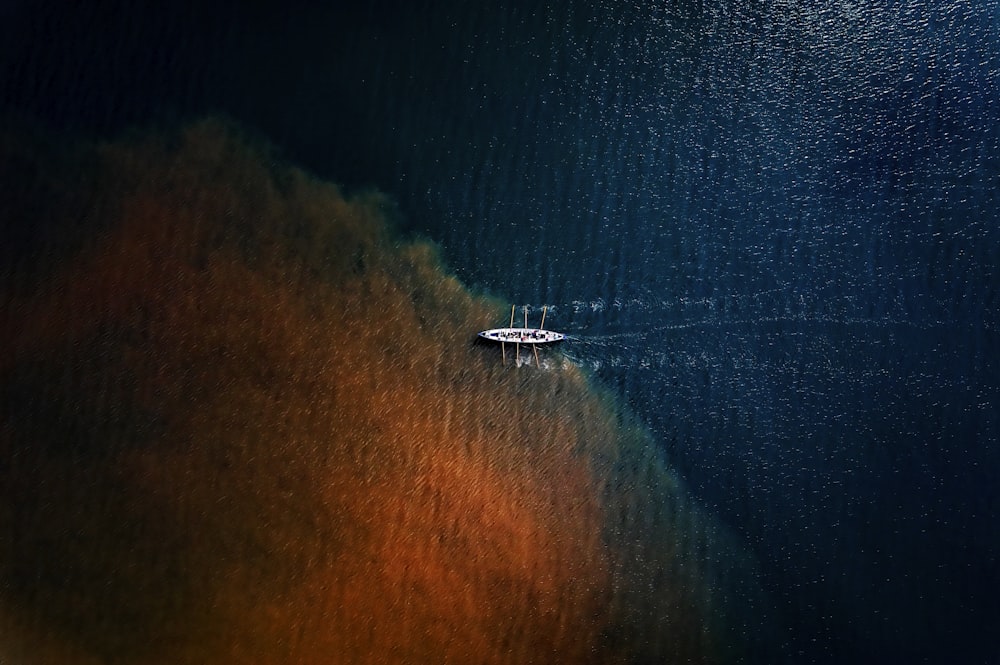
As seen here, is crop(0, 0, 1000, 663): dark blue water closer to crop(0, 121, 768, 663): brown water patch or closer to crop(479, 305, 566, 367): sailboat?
crop(479, 305, 566, 367): sailboat

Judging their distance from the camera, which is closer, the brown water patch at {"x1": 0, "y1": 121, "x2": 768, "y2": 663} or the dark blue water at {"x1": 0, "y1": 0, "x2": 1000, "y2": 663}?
the brown water patch at {"x1": 0, "y1": 121, "x2": 768, "y2": 663}

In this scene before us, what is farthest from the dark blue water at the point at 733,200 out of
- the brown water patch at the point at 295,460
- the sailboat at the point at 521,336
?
the brown water patch at the point at 295,460

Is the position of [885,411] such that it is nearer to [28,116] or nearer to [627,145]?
[627,145]

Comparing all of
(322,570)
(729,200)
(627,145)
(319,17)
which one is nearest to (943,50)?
(729,200)

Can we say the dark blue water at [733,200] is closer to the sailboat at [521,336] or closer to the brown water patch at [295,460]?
the sailboat at [521,336]

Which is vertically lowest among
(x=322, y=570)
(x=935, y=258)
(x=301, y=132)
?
(x=322, y=570)

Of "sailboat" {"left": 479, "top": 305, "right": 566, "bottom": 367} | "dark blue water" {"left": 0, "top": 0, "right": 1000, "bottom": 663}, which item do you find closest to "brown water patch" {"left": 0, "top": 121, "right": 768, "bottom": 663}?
"sailboat" {"left": 479, "top": 305, "right": 566, "bottom": 367}
